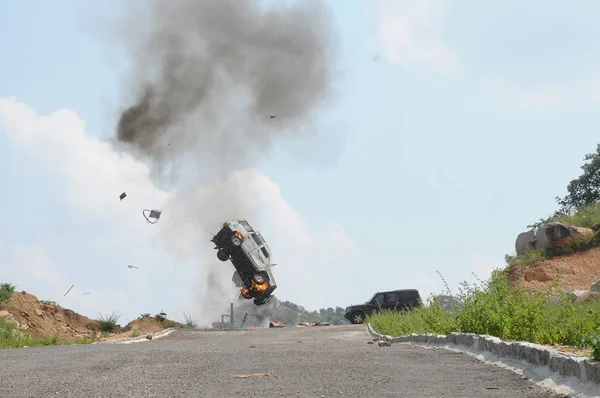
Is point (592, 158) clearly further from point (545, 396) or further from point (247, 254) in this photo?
point (545, 396)

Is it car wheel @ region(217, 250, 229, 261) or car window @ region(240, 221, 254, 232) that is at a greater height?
car window @ region(240, 221, 254, 232)

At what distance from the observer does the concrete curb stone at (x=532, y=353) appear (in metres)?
8.40

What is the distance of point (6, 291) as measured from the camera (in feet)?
115

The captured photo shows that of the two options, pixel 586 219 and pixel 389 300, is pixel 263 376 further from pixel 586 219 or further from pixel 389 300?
pixel 389 300

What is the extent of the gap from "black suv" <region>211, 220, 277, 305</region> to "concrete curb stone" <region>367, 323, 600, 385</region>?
73.9 feet

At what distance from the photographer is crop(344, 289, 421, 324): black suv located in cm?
4534

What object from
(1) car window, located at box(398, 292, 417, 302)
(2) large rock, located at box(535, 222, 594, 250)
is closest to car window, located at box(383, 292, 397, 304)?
(1) car window, located at box(398, 292, 417, 302)

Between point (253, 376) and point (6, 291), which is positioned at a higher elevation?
point (6, 291)

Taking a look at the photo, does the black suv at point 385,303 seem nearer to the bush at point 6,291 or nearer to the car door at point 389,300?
the car door at point 389,300

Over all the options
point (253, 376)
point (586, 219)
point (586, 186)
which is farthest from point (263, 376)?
point (586, 186)

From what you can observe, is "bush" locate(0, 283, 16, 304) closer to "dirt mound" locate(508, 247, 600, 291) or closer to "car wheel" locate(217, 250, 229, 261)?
"car wheel" locate(217, 250, 229, 261)

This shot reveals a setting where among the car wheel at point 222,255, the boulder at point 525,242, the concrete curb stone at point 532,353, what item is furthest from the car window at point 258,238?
the concrete curb stone at point 532,353

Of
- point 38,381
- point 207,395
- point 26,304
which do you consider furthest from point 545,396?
point 26,304

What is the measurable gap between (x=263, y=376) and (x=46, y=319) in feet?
91.4
